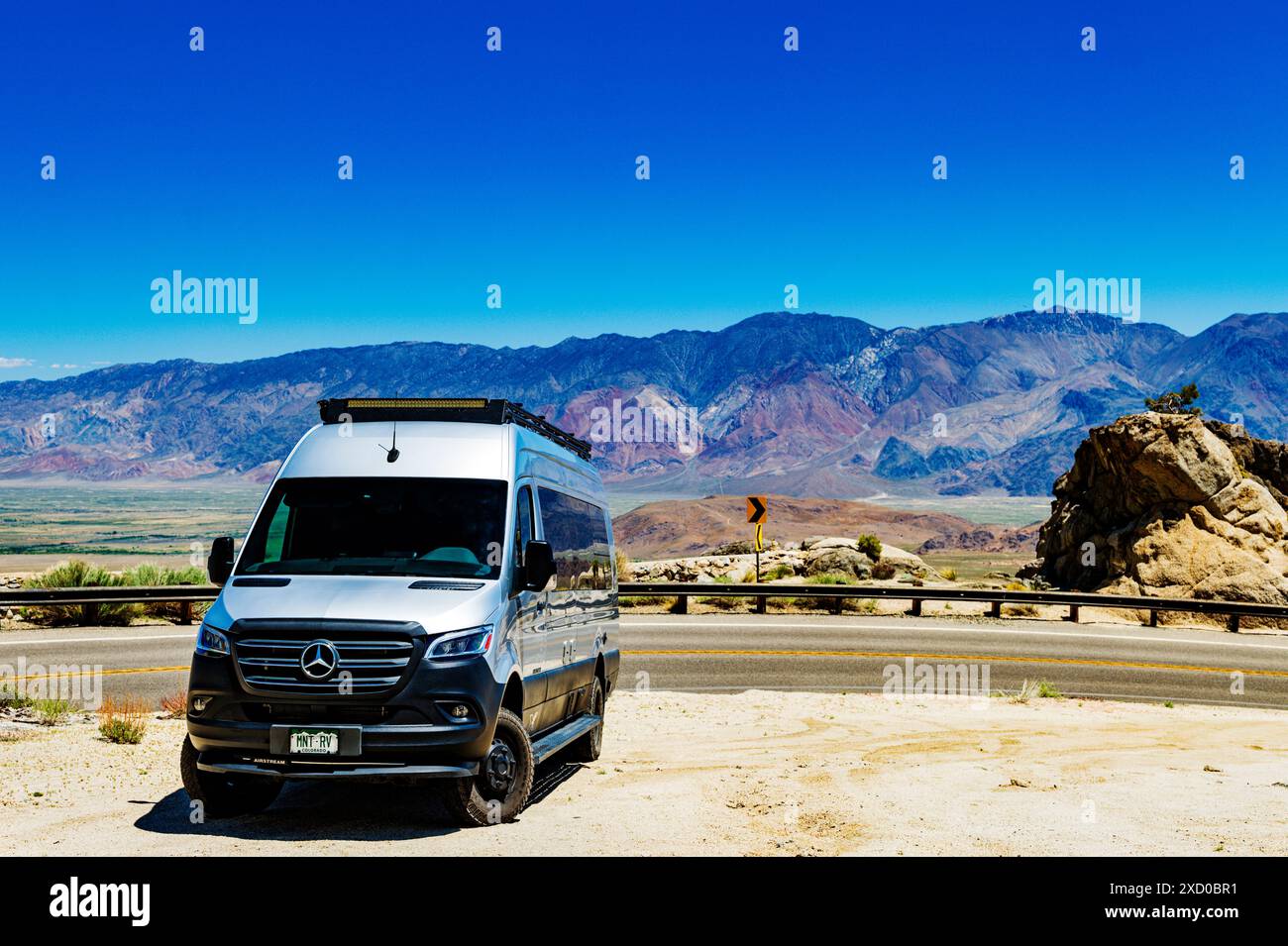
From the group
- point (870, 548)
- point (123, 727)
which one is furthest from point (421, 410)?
point (870, 548)

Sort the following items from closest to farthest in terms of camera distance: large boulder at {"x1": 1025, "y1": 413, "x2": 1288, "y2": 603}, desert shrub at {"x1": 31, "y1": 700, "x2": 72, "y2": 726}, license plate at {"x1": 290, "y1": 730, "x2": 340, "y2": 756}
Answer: license plate at {"x1": 290, "y1": 730, "x2": 340, "y2": 756}
desert shrub at {"x1": 31, "y1": 700, "x2": 72, "y2": 726}
large boulder at {"x1": 1025, "y1": 413, "x2": 1288, "y2": 603}

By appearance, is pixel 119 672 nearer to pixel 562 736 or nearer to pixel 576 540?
pixel 576 540

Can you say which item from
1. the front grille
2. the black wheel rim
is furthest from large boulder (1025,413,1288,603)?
the front grille

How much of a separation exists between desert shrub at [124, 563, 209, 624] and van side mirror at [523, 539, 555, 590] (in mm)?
19087

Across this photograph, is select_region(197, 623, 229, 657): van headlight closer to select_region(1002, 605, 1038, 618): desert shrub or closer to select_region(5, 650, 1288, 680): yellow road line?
select_region(5, 650, 1288, 680): yellow road line

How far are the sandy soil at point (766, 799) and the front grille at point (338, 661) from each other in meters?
0.97

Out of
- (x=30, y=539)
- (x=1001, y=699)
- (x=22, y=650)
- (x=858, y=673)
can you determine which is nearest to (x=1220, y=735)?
(x=1001, y=699)

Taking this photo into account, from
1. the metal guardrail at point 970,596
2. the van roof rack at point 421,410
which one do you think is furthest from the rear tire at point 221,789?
the metal guardrail at point 970,596

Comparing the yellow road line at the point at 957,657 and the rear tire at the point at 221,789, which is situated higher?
the rear tire at the point at 221,789

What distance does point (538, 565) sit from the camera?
8.33 m

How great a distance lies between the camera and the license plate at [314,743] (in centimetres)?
752

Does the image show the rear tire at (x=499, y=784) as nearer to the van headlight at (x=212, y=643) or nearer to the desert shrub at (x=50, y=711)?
the van headlight at (x=212, y=643)

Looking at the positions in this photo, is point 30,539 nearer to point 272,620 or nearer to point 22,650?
point 22,650

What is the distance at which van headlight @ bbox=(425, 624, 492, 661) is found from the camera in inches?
299
